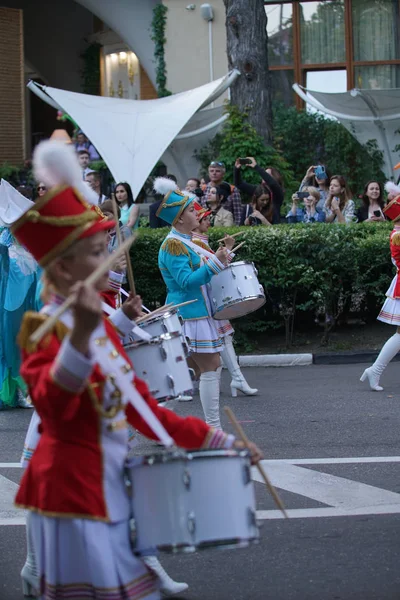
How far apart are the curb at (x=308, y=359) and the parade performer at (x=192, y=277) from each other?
3831 millimetres

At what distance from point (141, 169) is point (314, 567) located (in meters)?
12.8

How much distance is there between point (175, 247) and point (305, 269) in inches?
185

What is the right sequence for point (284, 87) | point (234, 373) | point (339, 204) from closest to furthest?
1. point (234, 373)
2. point (339, 204)
3. point (284, 87)

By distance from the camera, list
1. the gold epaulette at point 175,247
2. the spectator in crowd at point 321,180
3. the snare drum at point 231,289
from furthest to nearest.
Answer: the spectator in crowd at point 321,180
the snare drum at point 231,289
the gold epaulette at point 175,247

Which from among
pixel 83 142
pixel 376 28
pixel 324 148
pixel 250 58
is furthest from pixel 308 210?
pixel 376 28

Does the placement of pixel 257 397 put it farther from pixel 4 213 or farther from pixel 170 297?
pixel 4 213

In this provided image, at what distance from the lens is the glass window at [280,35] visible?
2169 centimetres

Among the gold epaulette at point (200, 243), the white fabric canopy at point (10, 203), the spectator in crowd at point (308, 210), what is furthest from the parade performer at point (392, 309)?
the spectator in crowd at point (308, 210)

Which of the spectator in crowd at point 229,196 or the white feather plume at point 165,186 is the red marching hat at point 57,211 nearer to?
the white feather plume at point 165,186

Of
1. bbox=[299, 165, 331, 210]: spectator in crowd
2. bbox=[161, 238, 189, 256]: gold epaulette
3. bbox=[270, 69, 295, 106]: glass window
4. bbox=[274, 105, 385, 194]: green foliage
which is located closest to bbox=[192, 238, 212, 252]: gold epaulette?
bbox=[161, 238, 189, 256]: gold epaulette

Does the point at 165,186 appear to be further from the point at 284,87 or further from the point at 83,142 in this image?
the point at 284,87

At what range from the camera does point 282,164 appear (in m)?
16.8

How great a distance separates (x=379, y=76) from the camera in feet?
72.3

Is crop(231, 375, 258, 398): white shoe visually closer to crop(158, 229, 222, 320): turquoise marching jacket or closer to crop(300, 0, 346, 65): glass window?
crop(158, 229, 222, 320): turquoise marching jacket
